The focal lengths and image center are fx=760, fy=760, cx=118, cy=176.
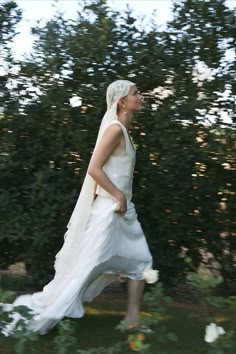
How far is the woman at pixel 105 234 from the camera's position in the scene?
5266mm

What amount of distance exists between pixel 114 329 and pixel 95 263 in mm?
904

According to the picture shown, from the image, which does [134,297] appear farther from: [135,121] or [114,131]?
[135,121]

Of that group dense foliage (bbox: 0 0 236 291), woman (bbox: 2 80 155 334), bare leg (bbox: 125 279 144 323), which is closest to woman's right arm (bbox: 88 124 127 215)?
woman (bbox: 2 80 155 334)

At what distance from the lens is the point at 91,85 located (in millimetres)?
6375

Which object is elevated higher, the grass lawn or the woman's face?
the woman's face

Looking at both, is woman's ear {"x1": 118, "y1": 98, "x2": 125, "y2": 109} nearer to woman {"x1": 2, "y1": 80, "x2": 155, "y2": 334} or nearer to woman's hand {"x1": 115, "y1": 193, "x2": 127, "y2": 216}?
woman {"x1": 2, "y1": 80, "x2": 155, "y2": 334}

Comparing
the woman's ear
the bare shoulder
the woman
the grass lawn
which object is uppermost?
the woman's ear

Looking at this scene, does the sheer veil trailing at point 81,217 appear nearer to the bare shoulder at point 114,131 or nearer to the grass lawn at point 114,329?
the bare shoulder at point 114,131

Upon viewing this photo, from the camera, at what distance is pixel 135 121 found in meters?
6.48

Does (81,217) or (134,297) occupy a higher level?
(81,217)

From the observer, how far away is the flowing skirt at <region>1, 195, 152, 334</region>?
17.2ft

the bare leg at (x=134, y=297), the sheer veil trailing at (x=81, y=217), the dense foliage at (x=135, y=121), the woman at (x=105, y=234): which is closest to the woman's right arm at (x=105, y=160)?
the woman at (x=105, y=234)

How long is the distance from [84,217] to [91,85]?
142 centimetres

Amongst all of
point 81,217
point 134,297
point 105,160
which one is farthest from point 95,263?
point 105,160
